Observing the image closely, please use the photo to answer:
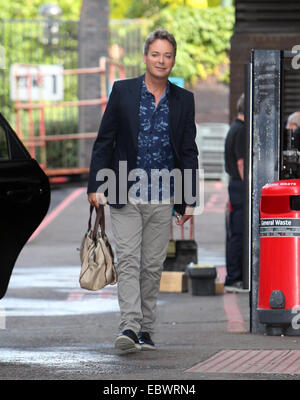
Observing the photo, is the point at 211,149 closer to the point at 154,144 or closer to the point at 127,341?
the point at 154,144

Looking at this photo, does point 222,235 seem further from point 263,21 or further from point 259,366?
point 259,366

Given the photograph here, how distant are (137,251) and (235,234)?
475 centimetres

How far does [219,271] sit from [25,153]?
264 inches

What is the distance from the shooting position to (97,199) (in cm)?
843

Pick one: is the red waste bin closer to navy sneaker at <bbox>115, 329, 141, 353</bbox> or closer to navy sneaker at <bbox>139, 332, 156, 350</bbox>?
navy sneaker at <bbox>139, 332, 156, 350</bbox>

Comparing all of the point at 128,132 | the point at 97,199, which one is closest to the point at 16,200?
the point at 97,199

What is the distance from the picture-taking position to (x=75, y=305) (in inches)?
476

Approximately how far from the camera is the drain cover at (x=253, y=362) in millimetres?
7609

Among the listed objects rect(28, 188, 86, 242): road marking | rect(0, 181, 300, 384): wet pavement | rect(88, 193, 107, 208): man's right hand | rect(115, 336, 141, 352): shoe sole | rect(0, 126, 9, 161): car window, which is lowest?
rect(28, 188, 86, 242): road marking

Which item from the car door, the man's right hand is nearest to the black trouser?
the man's right hand

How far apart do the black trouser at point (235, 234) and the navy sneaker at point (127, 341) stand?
4.65m

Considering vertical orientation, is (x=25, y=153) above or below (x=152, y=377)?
above

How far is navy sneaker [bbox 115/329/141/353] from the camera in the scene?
8375 millimetres

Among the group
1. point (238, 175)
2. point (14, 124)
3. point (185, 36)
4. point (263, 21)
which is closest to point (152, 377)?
point (238, 175)
